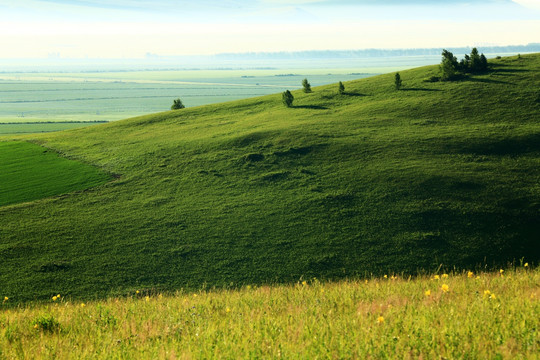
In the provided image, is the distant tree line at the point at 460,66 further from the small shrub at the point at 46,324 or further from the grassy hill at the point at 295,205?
the small shrub at the point at 46,324

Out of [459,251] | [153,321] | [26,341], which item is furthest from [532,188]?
[26,341]

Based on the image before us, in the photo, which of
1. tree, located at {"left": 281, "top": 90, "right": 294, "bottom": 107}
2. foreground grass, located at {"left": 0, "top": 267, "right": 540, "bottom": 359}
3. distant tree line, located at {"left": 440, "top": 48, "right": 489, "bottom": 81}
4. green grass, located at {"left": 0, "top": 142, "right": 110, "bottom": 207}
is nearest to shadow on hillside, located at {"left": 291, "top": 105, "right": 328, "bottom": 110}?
tree, located at {"left": 281, "top": 90, "right": 294, "bottom": 107}

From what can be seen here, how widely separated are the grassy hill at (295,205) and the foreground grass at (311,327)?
449 inches

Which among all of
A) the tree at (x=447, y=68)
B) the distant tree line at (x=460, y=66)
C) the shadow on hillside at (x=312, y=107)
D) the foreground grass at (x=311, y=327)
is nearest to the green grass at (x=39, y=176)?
the foreground grass at (x=311, y=327)

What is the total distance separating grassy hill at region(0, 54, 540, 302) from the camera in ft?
77.3

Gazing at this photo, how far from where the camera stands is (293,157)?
38.6m

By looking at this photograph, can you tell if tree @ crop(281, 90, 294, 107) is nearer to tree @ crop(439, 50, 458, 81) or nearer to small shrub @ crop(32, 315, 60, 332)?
tree @ crop(439, 50, 458, 81)

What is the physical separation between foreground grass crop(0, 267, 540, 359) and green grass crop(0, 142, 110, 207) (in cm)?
2719

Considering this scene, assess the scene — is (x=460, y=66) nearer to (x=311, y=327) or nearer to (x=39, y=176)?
(x=39, y=176)

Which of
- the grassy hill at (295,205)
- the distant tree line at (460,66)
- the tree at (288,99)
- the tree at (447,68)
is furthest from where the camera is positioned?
the tree at (288,99)

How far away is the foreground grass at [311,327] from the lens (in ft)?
21.4

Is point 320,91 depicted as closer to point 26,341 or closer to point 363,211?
point 363,211

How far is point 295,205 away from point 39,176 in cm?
2430

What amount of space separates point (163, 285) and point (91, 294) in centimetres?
336
